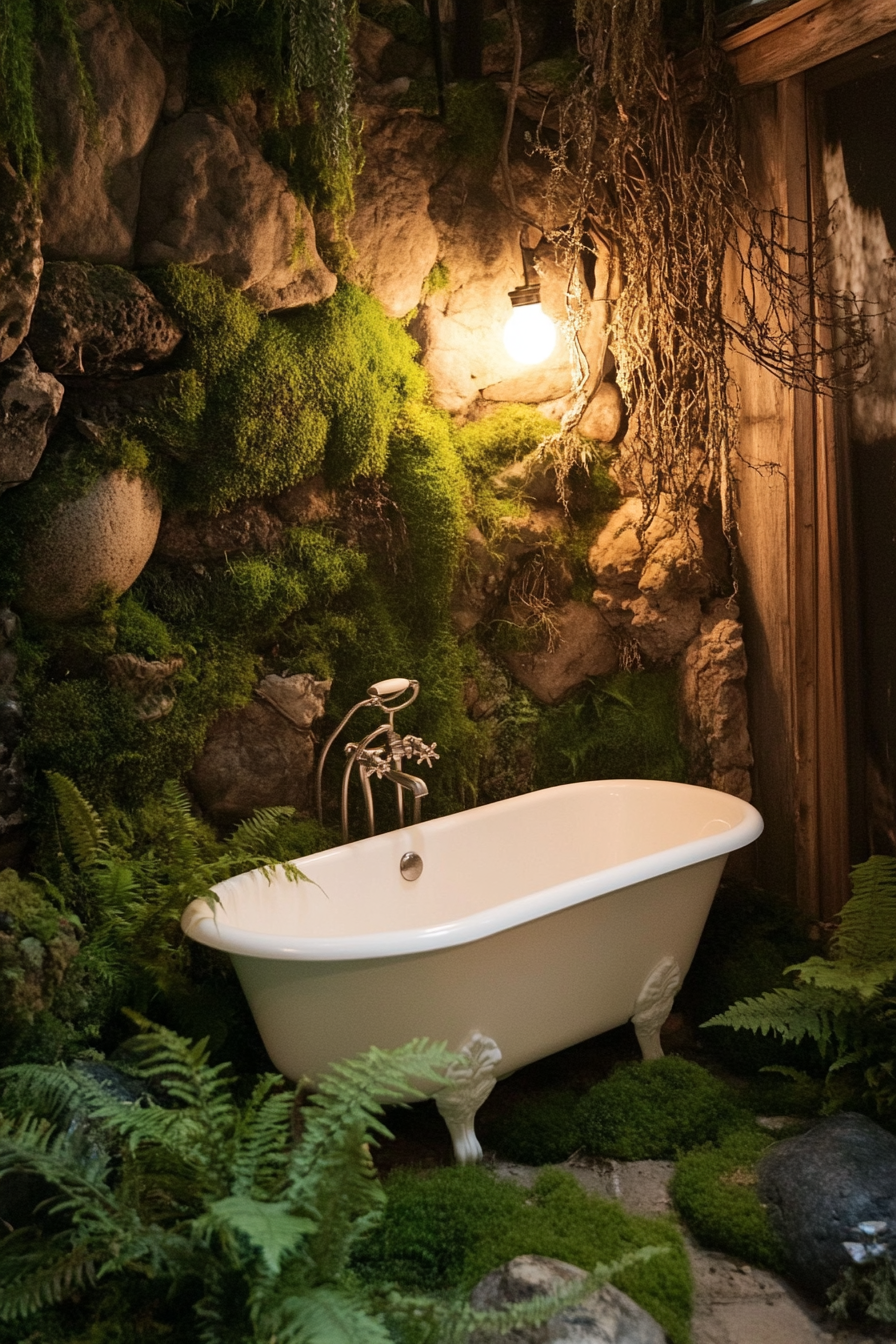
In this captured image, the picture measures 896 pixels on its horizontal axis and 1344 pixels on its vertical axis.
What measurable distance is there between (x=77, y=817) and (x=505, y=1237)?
1357mm

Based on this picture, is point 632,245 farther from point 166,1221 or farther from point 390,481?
point 166,1221

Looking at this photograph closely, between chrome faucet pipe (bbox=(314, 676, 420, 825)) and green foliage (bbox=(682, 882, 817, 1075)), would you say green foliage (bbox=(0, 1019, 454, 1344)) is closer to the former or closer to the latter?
chrome faucet pipe (bbox=(314, 676, 420, 825))

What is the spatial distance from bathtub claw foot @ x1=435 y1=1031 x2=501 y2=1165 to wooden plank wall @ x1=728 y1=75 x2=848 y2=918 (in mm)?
1398

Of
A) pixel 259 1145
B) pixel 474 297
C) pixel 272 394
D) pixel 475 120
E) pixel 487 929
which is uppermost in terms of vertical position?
pixel 475 120

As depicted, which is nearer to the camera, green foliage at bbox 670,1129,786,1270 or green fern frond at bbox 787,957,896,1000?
green foliage at bbox 670,1129,786,1270

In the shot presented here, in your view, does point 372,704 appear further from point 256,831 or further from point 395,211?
point 395,211

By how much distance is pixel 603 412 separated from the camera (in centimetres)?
377

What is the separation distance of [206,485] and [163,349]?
1.22 feet

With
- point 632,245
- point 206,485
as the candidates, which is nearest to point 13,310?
point 206,485

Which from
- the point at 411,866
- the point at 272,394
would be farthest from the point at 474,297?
the point at 411,866

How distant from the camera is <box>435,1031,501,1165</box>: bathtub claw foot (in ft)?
8.86

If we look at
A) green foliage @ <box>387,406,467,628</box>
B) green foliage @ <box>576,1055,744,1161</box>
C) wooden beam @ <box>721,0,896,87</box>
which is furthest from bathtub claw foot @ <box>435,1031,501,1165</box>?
wooden beam @ <box>721,0,896,87</box>

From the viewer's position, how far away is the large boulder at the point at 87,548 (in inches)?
108

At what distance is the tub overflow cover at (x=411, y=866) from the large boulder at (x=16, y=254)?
169 cm
